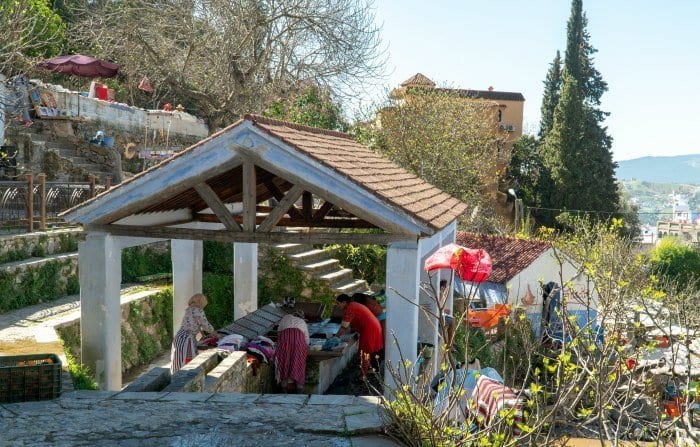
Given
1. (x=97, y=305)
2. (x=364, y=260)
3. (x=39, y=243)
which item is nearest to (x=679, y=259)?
(x=364, y=260)

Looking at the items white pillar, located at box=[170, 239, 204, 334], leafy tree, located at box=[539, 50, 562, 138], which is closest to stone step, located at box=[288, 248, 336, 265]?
white pillar, located at box=[170, 239, 204, 334]

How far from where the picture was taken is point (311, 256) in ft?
58.4

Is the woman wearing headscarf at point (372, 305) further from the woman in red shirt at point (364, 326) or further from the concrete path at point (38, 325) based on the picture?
the concrete path at point (38, 325)

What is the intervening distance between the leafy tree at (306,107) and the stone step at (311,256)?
7.55 m

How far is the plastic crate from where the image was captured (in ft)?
23.7

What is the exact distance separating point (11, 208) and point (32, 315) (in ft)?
10.2

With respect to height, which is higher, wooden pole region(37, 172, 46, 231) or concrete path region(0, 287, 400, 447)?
wooden pole region(37, 172, 46, 231)

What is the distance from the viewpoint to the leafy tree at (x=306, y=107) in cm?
2520

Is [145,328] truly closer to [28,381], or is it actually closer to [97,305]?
[97,305]

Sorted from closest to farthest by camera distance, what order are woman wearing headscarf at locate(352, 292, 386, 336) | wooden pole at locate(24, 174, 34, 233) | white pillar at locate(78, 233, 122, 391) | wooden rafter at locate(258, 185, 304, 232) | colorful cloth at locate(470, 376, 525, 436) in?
colorful cloth at locate(470, 376, 525, 436) → wooden rafter at locate(258, 185, 304, 232) → white pillar at locate(78, 233, 122, 391) → woman wearing headscarf at locate(352, 292, 386, 336) → wooden pole at locate(24, 174, 34, 233)

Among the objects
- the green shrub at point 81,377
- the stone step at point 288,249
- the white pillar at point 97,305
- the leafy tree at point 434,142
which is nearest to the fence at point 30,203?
the stone step at point 288,249

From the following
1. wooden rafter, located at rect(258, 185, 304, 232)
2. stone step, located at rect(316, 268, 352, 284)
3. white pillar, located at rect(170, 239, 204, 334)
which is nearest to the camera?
wooden rafter, located at rect(258, 185, 304, 232)

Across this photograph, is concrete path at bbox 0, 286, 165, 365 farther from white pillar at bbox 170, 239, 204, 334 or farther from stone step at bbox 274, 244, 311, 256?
stone step at bbox 274, 244, 311, 256

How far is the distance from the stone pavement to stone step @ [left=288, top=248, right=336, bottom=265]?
9452 mm
